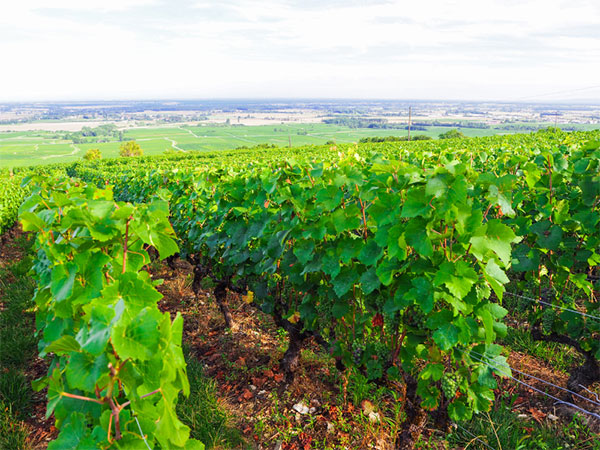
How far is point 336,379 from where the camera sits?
3543 millimetres

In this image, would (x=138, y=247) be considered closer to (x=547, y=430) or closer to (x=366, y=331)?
(x=366, y=331)

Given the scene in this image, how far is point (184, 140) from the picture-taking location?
105312 millimetres

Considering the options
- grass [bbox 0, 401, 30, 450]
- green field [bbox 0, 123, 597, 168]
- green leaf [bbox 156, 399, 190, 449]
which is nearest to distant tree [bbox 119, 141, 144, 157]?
green field [bbox 0, 123, 597, 168]

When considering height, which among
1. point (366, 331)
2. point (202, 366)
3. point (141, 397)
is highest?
point (141, 397)

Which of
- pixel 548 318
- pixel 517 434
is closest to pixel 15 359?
pixel 517 434

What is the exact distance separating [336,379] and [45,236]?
2629 millimetres

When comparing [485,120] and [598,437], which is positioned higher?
[485,120]

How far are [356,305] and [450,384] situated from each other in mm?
754

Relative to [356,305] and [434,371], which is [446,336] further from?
[356,305]

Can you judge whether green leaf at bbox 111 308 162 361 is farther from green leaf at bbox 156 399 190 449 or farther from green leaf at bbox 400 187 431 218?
green leaf at bbox 400 187 431 218

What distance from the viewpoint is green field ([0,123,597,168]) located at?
269ft

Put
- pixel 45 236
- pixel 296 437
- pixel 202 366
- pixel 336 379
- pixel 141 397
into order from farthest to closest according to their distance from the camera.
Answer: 1. pixel 202 366
2. pixel 336 379
3. pixel 296 437
4. pixel 45 236
5. pixel 141 397

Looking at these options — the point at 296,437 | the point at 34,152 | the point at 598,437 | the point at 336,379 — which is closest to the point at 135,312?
the point at 296,437

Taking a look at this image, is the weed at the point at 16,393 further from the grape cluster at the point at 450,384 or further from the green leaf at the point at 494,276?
the green leaf at the point at 494,276
